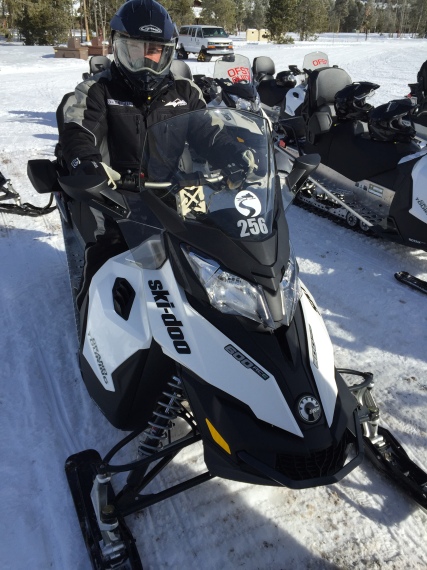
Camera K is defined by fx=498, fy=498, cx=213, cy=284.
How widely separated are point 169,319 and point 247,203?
53 cm

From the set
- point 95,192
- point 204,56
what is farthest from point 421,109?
point 204,56

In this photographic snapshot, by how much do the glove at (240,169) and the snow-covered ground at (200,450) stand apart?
1.32m

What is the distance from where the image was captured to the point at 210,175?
6.48 ft

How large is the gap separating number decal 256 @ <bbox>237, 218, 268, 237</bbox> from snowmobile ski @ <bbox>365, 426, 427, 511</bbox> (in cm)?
119

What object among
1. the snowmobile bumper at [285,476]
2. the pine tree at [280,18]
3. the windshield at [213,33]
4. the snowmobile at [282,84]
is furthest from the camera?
the pine tree at [280,18]

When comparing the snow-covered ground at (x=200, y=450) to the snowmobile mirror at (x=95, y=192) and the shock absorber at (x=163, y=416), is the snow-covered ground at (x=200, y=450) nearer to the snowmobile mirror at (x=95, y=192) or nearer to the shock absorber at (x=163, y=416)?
the shock absorber at (x=163, y=416)

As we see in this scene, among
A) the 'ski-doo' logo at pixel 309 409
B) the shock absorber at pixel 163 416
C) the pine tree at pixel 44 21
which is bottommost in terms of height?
the shock absorber at pixel 163 416

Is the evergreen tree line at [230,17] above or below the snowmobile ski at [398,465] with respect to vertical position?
above

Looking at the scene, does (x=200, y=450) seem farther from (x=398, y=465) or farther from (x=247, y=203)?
(x=247, y=203)

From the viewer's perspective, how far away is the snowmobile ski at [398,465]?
7.18 ft

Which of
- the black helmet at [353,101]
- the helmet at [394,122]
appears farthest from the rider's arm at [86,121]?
the black helmet at [353,101]

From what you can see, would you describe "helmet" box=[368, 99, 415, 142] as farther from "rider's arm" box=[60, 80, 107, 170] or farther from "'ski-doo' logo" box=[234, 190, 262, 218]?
"'ski-doo' logo" box=[234, 190, 262, 218]

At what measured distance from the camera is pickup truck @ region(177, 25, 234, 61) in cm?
2420

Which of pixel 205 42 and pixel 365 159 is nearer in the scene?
pixel 365 159
